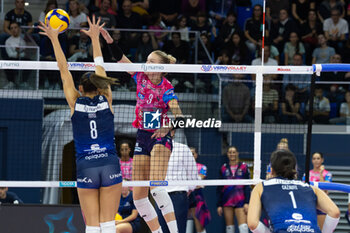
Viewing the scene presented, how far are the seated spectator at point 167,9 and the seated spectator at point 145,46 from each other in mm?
1818

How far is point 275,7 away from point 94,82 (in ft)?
31.6

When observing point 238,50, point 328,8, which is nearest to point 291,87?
point 238,50

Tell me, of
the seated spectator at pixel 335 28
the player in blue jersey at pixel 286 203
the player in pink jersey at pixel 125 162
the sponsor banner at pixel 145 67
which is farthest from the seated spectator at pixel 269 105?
the player in blue jersey at pixel 286 203

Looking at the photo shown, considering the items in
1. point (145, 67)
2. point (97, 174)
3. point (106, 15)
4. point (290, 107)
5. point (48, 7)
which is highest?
point (48, 7)

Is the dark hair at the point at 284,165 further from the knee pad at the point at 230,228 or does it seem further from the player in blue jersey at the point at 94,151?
the knee pad at the point at 230,228

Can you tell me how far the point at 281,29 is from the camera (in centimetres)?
1481

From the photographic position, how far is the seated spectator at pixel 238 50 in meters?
13.9

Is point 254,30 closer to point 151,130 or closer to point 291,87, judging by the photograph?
point 291,87

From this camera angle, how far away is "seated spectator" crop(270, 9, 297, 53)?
574 inches

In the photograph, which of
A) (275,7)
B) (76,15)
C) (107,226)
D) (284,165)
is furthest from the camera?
(275,7)

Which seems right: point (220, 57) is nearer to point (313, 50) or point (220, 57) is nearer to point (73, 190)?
point (313, 50)

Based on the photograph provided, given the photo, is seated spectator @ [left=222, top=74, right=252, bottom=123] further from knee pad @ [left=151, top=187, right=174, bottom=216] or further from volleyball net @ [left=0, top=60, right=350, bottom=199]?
knee pad @ [left=151, top=187, right=174, bottom=216]

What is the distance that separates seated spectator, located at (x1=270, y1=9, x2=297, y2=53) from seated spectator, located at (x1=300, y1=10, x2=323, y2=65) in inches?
15.6

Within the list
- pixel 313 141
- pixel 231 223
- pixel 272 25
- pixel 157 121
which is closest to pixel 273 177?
pixel 157 121
